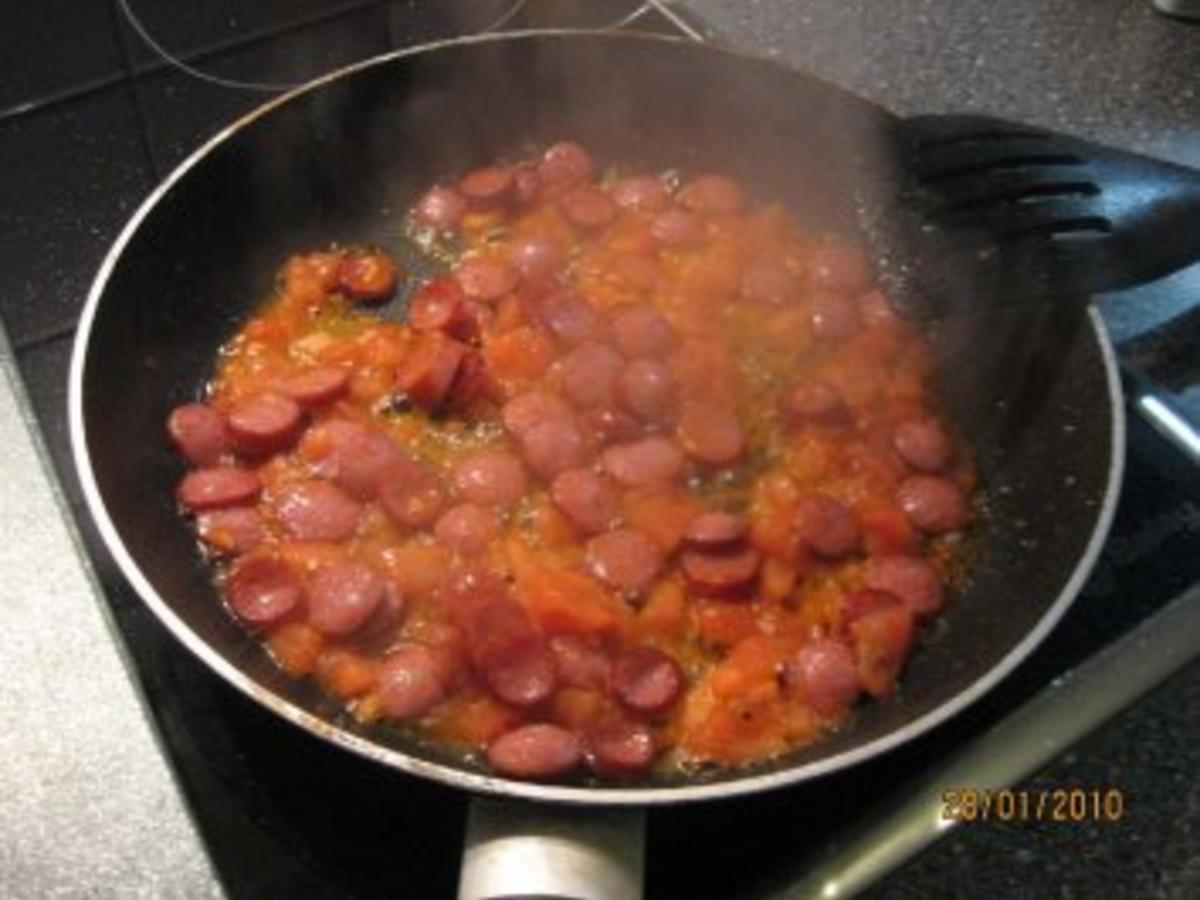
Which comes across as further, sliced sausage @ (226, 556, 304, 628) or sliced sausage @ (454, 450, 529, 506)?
sliced sausage @ (454, 450, 529, 506)

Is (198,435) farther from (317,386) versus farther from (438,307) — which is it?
(438,307)

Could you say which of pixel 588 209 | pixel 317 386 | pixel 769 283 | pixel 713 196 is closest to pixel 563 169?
pixel 588 209

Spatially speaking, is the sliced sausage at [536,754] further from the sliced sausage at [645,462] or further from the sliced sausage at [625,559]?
the sliced sausage at [645,462]

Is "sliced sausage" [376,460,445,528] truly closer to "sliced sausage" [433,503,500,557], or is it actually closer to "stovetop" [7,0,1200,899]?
"sliced sausage" [433,503,500,557]

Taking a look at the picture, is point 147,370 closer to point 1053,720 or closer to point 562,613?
point 562,613

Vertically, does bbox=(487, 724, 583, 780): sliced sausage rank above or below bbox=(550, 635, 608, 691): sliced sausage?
above

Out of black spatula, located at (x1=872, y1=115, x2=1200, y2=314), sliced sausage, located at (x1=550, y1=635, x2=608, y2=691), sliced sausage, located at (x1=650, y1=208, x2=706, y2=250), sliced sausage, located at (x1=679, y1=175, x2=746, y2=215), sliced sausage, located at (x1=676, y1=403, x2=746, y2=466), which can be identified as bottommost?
sliced sausage, located at (x1=550, y1=635, x2=608, y2=691)

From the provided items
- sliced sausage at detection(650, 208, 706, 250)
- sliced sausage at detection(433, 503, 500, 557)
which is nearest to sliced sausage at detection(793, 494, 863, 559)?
sliced sausage at detection(433, 503, 500, 557)
